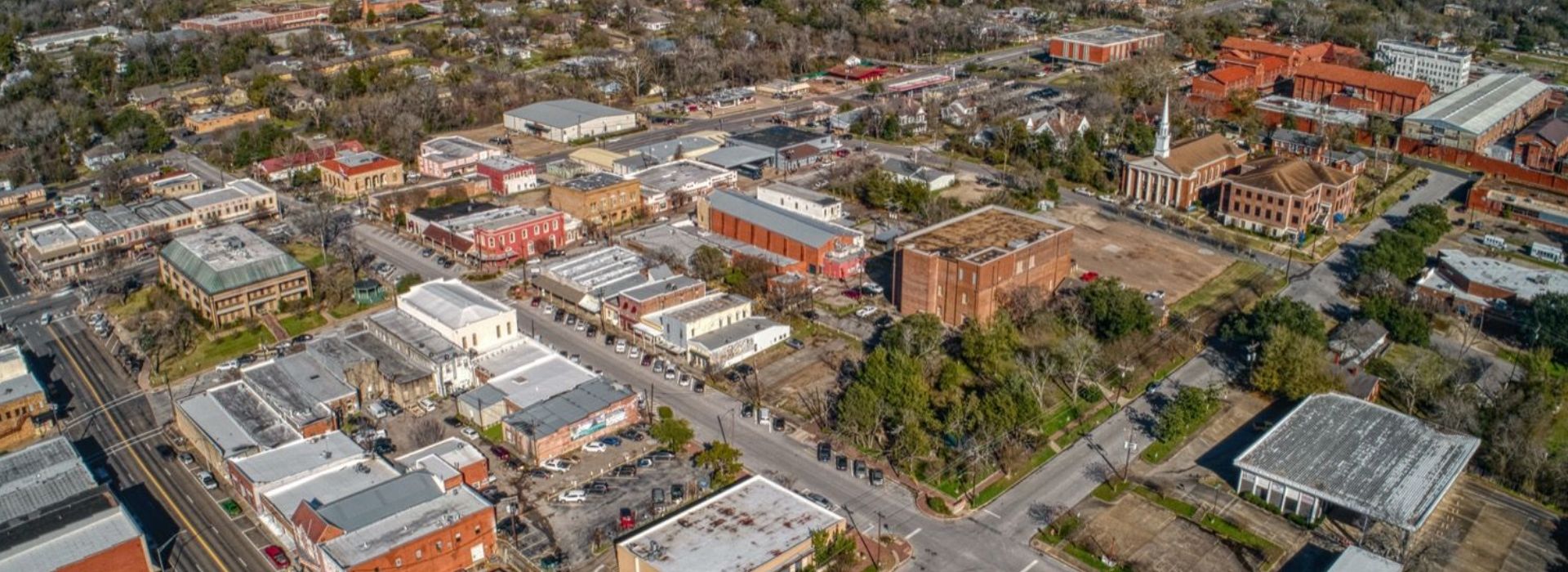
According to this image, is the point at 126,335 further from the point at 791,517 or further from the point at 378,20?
the point at 378,20

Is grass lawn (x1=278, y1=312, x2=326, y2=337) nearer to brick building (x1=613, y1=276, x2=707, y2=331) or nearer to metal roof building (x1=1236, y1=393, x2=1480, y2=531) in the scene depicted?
brick building (x1=613, y1=276, x2=707, y2=331)

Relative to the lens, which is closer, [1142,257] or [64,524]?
[64,524]

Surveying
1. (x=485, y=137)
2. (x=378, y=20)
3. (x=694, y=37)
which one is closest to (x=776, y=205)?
(x=485, y=137)

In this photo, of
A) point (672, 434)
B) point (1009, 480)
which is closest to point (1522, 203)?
point (1009, 480)

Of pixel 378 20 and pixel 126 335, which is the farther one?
pixel 378 20

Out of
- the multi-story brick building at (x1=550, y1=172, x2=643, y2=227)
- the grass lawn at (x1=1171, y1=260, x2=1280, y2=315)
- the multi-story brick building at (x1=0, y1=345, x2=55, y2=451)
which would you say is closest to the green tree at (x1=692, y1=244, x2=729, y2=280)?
the multi-story brick building at (x1=550, y1=172, x2=643, y2=227)

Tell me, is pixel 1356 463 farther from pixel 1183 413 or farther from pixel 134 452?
pixel 134 452

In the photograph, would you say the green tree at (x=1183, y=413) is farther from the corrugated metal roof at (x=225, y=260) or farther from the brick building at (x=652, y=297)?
the corrugated metal roof at (x=225, y=260)
